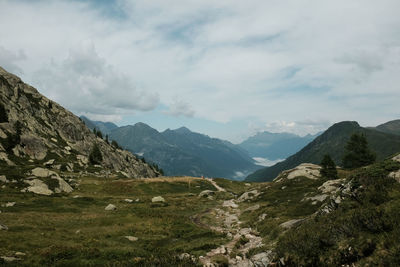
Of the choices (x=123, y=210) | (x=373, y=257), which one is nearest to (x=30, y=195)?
(x=123, y=210)

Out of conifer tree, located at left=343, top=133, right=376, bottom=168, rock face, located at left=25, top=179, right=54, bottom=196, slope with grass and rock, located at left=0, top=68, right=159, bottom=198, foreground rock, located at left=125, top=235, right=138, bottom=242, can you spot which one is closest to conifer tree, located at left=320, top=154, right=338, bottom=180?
conifer tree, located at left=343, top=133, right=376, bottom=168

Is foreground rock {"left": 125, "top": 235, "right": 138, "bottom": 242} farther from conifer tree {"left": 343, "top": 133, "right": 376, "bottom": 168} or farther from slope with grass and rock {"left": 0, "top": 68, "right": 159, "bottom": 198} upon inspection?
conifer tree {"left": 343, "top": 133, "right": 376, "bottom": 168}

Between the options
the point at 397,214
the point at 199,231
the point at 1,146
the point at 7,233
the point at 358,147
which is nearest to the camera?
the point at 397,214

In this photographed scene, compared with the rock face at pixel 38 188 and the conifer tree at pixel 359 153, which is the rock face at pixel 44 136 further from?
the conifer tree at pixel 359 153

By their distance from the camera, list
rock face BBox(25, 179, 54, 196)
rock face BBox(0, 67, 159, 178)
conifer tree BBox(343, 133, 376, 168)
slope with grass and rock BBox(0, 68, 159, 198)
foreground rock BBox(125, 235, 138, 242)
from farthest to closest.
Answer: rock face BBox(0, 67, 159, 178) < conifer tree BBox(343, 133, 376, 168) < slope with grass and rock BBox(0, 68, 159, 198) < rock face BBox(25, 179, 54, 196) < foreground rock BBox(125, 235, 138, 242)

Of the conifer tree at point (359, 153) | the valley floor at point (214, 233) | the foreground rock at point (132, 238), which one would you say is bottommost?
the foreground rock at point (132, 238)

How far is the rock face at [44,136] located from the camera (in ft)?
287

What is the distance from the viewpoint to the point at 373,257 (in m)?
11.3

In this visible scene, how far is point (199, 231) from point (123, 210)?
20.5m

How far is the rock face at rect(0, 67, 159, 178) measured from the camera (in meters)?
87.5

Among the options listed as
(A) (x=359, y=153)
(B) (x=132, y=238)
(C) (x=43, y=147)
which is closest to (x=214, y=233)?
(B) (x=132, y=238)

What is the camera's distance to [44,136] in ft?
378

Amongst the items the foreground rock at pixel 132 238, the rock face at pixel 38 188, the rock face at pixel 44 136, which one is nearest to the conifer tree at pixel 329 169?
the foreground rock at pixel 132 238

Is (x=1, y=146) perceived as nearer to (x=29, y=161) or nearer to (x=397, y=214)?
(x=29, y=161)
